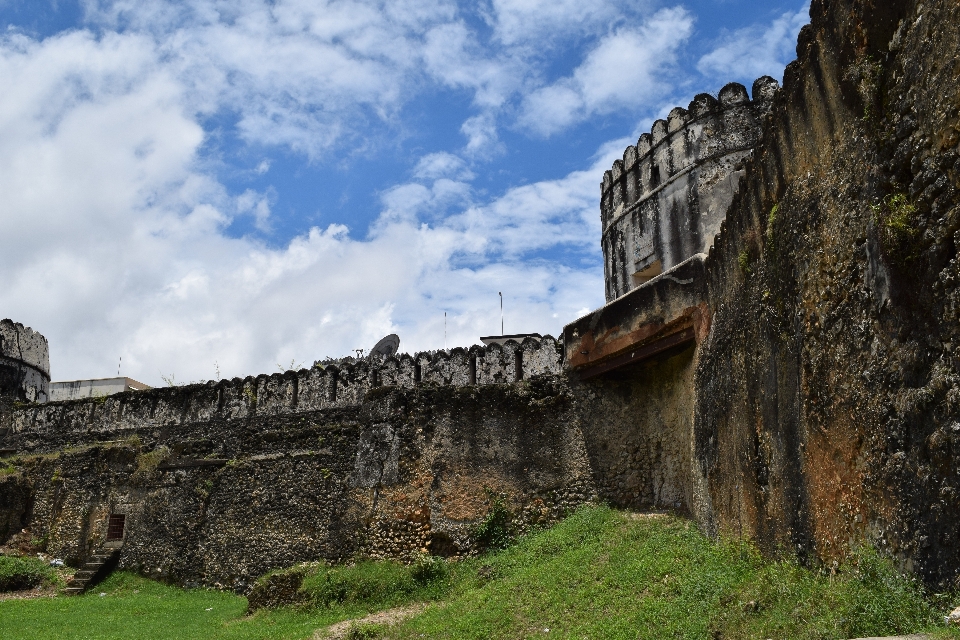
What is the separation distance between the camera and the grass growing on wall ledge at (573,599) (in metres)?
4.18

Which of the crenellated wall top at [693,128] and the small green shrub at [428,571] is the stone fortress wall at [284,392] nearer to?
the small green shrub at [428,571]

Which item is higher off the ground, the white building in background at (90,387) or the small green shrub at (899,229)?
the white building in background at (90,387)

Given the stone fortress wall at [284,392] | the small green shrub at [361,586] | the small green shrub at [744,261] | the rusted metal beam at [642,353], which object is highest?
the stone fortress wall at [284,392]

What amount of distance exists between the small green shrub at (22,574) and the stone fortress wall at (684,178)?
11193 mm

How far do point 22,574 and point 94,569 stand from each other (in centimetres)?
110

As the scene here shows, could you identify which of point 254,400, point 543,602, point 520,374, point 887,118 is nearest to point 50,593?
point 254,400

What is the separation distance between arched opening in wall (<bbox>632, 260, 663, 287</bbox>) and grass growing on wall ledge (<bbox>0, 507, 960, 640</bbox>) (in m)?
5.67

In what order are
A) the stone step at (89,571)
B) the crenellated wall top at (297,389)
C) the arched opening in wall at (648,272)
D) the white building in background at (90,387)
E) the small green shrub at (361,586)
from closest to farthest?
the small green shrub at (361,586), the stone step at (89,571), the crenellated wall top at (297,389), the arched opening in wall at (648,272), the white building in background at (90,387)

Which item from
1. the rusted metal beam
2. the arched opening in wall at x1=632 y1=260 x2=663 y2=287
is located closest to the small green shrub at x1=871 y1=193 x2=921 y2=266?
the rusted metal beam

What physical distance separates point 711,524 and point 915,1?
5.35 m

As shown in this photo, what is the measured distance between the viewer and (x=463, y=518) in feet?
34.7

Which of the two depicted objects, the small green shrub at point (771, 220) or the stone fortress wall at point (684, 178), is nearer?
the small green shrub at point (771, 220)

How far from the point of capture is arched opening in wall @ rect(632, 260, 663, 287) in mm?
14391

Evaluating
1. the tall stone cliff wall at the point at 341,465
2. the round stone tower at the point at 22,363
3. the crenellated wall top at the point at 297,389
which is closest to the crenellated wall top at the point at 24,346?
the round stone tower at the point at 22,363
